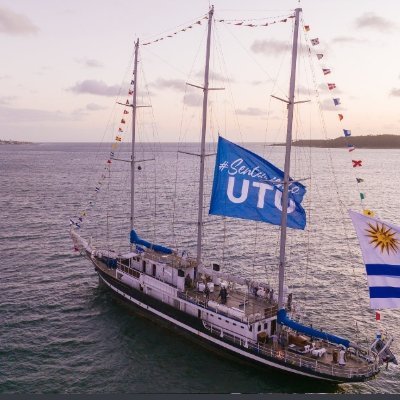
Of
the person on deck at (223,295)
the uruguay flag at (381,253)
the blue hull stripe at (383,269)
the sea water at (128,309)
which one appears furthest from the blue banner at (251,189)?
the blue hull stripe at (383,269)

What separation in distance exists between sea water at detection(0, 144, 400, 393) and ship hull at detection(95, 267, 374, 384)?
0.69 metres

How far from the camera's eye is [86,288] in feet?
149

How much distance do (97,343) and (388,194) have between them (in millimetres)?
101983

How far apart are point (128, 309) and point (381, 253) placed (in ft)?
Answer: 86.5

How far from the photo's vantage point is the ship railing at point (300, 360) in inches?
1089

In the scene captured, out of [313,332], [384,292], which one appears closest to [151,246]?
[313,332]

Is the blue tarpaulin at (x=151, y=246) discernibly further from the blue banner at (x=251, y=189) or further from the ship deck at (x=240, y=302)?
the blue banner at (x=251, y=189)

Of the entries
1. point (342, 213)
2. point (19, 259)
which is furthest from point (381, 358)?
point (342, 213)

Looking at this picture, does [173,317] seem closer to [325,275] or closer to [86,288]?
[86,288]

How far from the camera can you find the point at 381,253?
62.8 ft

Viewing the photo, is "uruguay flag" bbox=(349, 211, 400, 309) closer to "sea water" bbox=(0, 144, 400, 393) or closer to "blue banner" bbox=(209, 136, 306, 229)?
"blue banner" bbox=(209, 136, 306, 229)

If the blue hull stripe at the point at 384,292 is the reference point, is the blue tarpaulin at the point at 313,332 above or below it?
below

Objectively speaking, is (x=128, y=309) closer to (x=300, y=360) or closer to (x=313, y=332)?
(x=300, y=360)

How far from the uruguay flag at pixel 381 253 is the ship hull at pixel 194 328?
10252mm
